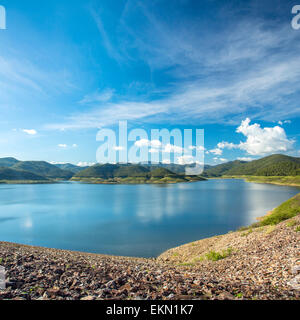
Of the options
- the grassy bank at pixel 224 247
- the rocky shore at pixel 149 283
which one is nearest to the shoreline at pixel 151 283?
the rocky shore at pixel 149 283

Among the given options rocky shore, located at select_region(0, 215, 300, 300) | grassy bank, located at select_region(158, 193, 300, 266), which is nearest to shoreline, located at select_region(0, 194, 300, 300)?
rocky shore, located at select_region(0, 215, 300, 300)

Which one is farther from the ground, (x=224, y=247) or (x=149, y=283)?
(x=149, y=283)

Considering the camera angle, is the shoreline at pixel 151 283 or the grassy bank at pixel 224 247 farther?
the grassy bank at pixel 224 247

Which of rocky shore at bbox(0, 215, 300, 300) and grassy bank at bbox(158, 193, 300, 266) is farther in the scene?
grassy bank at bbox(158, 193, 300, 266)

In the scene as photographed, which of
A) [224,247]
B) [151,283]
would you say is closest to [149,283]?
[151,283]

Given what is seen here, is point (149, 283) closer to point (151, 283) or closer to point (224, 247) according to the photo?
point (151, 283)

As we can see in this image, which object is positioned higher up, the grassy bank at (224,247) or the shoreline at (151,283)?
the shoreline at (151,283)

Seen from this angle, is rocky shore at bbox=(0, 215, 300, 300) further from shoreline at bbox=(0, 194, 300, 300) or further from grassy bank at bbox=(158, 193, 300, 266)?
grassy bank at bbox=(158, 193, 300, 266)

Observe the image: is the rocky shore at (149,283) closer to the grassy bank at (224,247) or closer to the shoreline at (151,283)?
the shoreline at (151,283)
